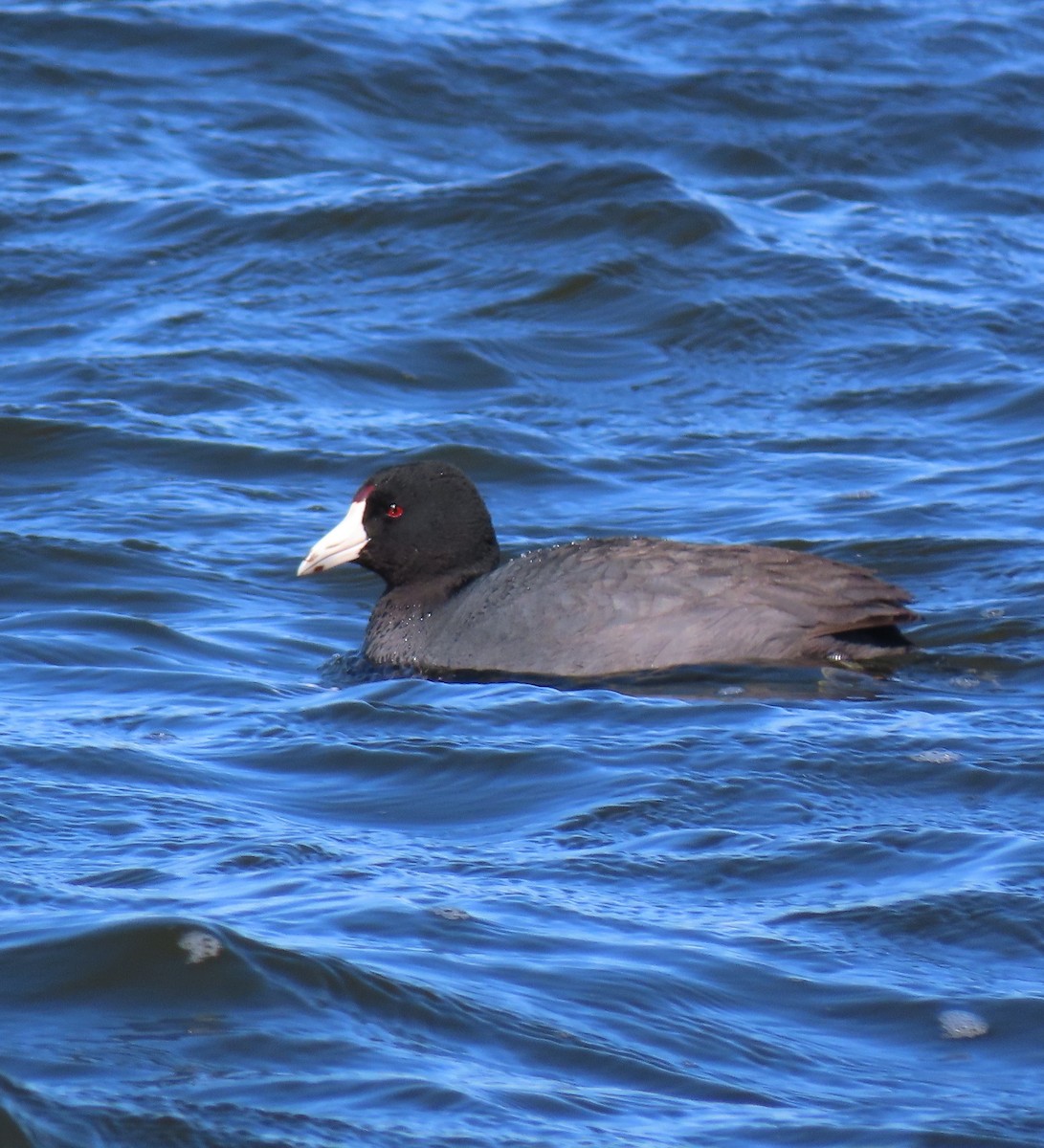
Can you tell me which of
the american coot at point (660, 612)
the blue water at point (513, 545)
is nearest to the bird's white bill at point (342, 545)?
the blue water at point (513, 545)

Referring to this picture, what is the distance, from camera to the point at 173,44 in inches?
757

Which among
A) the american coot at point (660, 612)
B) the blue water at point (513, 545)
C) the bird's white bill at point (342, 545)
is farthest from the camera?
the bird's white bill at point (342, 545)

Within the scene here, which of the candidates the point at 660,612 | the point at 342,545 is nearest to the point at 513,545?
the point at 342,545

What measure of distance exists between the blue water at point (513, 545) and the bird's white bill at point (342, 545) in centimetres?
37

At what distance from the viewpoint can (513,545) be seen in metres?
10.8

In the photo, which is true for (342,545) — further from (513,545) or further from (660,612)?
(660,612)

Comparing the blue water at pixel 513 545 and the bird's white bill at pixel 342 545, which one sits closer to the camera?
the blue water at pixel 513 545

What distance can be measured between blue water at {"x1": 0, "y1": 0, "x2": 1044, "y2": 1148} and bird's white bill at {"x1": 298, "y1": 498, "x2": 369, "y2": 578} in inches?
14.5

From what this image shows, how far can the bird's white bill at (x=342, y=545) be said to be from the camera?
9391 millimetres

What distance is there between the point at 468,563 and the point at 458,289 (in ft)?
18.2

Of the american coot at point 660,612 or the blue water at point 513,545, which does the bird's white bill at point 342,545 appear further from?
the american coot at point 660,612

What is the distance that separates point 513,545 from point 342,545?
1523 mm

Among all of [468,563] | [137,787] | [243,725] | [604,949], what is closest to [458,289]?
[468,563]

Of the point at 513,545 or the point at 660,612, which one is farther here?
the point at 513,545
